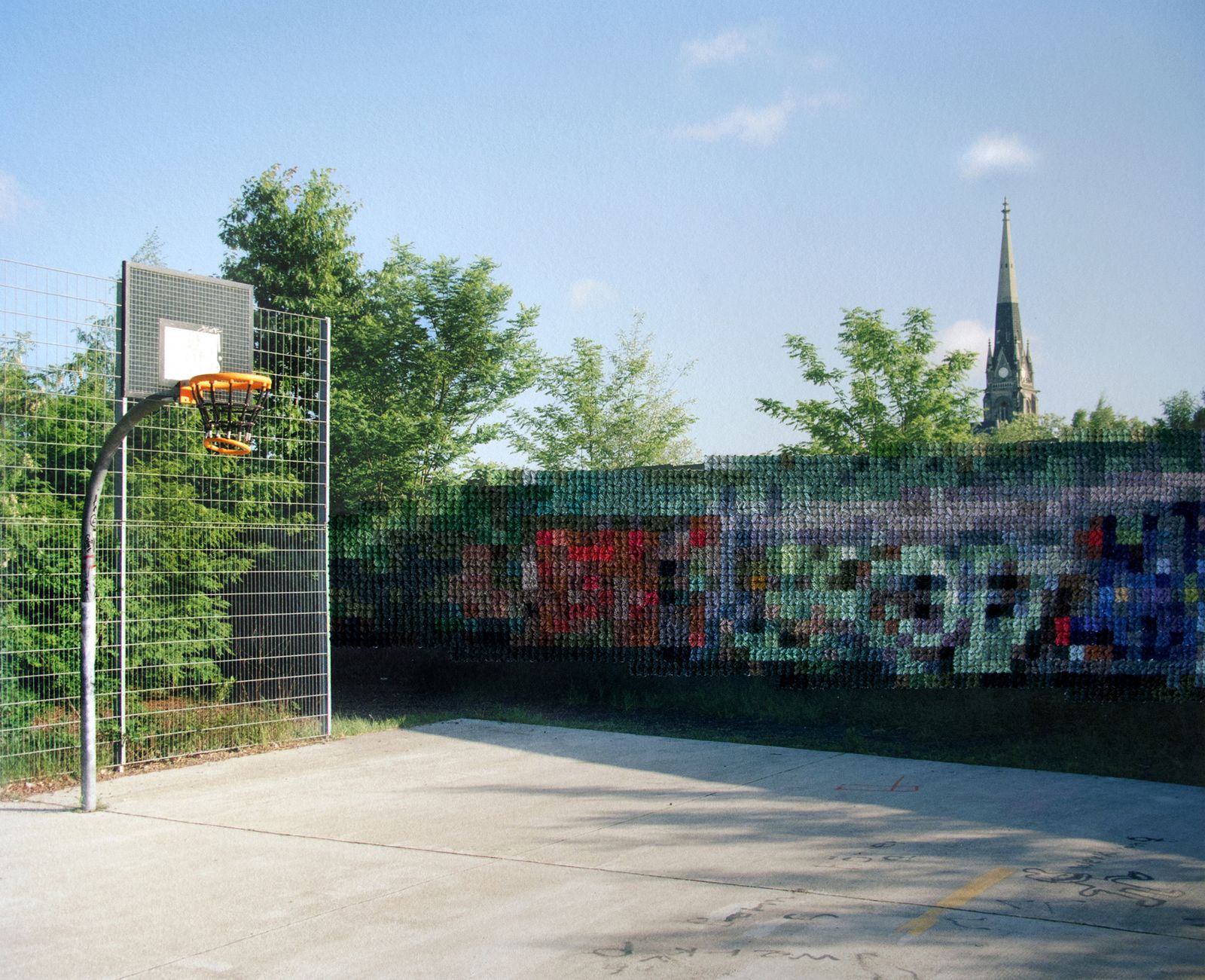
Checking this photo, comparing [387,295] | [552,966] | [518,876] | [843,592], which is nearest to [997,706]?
[843,592]

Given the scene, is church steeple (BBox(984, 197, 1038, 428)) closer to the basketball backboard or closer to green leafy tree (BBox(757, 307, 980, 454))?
green leafy tree (BBox(757, 307, 980, 454))

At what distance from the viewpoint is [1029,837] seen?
7.77 metres

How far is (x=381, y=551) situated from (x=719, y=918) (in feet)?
32.5

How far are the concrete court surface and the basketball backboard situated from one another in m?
3.63

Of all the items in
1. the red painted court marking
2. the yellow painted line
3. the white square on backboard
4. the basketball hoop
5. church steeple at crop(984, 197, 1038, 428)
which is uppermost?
church steeple at crop(984, 197, 1038, 428)

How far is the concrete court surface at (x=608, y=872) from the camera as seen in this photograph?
5492 millimetres

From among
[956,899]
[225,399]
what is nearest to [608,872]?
[956,899]

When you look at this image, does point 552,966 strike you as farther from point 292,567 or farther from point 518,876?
point 292,567

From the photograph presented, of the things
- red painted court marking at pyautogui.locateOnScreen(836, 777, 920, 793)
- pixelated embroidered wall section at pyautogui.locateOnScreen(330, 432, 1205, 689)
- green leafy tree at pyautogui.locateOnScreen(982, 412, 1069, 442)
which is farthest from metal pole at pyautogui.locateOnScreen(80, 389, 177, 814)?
green leafy tree at pyautogui.locateOnScreen(982, 412, 1069, 442)

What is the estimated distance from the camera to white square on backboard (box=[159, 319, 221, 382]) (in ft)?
33.0

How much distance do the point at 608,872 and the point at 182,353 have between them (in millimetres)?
6047

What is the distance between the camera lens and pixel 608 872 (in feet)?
22.9

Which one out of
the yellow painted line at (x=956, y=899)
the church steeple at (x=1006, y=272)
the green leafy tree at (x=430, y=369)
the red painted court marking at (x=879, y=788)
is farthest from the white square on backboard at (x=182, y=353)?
the church steeple at (x=1006, y=272)

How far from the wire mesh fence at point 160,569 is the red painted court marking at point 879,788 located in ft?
18.4
